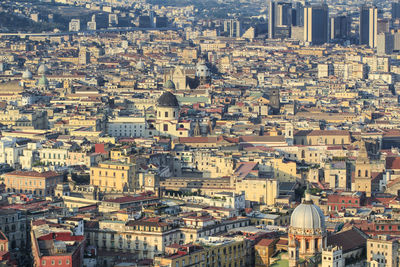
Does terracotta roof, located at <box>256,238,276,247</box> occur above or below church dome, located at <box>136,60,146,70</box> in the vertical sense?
below


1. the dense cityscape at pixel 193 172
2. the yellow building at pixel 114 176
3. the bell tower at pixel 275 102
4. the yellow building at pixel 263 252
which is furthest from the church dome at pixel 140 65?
the yellow building at pixel 263 252

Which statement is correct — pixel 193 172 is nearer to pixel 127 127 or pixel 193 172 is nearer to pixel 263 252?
pixel 127 127

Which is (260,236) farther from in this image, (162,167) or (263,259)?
(162,167)

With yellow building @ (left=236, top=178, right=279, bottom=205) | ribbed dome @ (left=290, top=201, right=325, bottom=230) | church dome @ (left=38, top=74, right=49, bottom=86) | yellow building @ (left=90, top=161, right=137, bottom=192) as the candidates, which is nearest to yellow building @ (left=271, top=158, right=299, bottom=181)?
yellow building @ (left=236, top=178, right=279, bottom=205)

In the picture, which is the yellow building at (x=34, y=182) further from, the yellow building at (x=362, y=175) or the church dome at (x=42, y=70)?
the church dome at (x=42, y=70)

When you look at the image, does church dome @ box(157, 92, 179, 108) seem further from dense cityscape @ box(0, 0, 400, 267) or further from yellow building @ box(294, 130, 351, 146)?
yellow building @ box(294, 130, 351, 146)

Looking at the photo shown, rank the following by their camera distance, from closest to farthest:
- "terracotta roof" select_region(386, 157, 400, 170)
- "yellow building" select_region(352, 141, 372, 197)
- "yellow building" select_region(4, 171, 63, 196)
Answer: "yellow building" select_region(4, 171, 63, 196), "yellow building" select_region(352, 141, 372, 197), "terracotta roof" select_region(386, 157, 400, 170)
